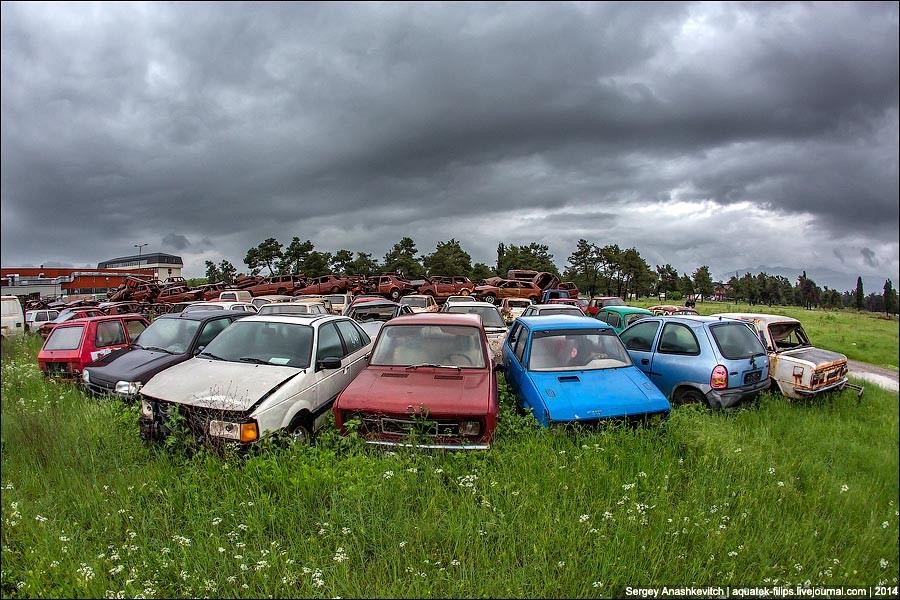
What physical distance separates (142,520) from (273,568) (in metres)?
1.40

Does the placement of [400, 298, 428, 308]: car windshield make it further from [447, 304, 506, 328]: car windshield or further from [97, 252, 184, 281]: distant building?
[97, 252, 184, 281]: distant building

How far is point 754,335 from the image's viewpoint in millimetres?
6852

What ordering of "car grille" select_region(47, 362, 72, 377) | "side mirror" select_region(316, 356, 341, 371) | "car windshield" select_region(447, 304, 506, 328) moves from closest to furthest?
"side mirror" select_region(316, 356, 341, 371)
"car grille" select_region(47, 362, 72, 377)
"car windshield" select_region(447, 304, 506, 328)

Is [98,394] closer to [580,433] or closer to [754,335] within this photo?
[580,433]

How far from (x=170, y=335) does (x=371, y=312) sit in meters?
5.64

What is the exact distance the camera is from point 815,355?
695 centimetres

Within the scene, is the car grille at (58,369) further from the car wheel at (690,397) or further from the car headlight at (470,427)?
the car wheel at (690,397)

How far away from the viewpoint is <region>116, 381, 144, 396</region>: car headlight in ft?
20.7

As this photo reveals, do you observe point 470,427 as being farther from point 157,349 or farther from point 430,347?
point 157,349

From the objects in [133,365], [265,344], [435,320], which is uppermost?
[435,320]

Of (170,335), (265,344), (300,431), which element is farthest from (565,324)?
(170,335)

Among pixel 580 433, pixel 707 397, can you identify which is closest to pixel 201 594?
A: pixel 580 433

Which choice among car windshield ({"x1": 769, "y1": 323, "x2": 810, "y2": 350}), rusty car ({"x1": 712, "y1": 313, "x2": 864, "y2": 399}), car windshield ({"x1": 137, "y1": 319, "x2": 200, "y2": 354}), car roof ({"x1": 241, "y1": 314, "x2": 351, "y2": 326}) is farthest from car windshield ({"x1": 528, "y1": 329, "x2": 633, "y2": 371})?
car windshield ({"x1": 137, "y1": 319, "x2": 200, "y2": 354})

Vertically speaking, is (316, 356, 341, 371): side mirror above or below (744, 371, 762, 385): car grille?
above
